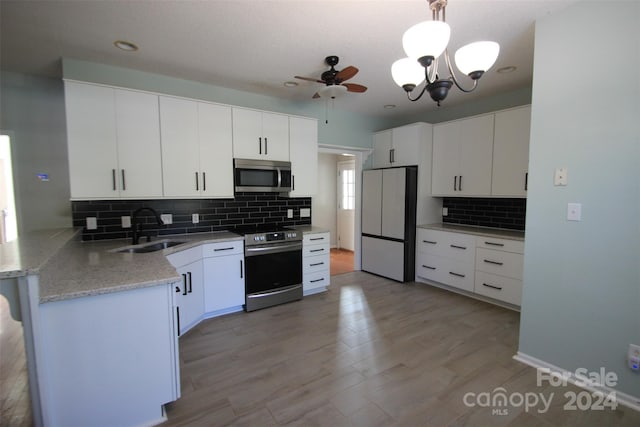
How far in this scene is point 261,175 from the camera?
345 centimetres

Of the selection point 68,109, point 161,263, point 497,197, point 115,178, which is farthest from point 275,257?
point 497,197

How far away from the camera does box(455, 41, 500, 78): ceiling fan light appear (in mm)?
1435

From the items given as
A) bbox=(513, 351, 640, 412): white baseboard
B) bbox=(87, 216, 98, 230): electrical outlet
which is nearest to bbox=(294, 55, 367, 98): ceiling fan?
bbox=(87, 216, 98, 230): electrical outlet

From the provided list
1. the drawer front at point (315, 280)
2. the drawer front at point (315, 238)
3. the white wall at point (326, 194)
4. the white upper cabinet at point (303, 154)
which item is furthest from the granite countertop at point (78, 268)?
the white wall at point (326, 194)

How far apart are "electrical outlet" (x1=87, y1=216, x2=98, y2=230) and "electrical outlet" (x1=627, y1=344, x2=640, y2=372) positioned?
4332 millimetres

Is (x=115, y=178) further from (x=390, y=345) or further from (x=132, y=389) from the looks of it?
(x=390, y=345)

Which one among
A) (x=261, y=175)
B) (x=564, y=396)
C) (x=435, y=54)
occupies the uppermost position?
(x=435, y=54)

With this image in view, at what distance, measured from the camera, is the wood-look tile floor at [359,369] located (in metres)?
1.74

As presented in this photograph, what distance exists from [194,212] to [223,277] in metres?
0.87

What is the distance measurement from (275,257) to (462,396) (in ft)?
7.06

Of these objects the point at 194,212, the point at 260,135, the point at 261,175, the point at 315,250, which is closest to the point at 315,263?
the point at 315,250

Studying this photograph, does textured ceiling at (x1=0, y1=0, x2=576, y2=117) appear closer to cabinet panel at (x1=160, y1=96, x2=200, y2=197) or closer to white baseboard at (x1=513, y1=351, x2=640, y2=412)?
cabinet panel at (x1=160, y1=96, x2=200, y2=197)

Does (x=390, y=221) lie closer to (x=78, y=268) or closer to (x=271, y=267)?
(x=271, y=267)

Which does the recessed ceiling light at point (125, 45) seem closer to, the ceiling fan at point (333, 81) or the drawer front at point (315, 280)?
the ceiling fan at point (333, 81)
